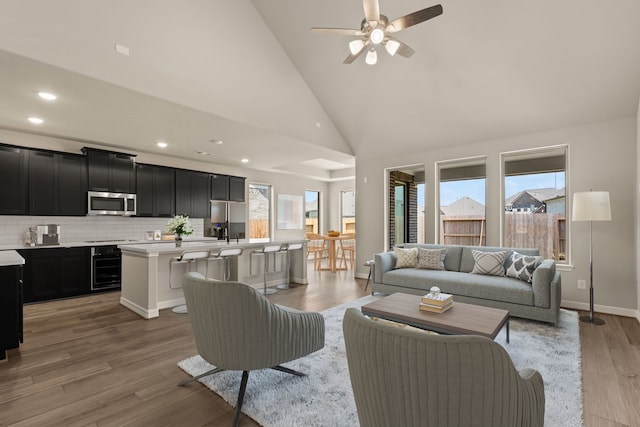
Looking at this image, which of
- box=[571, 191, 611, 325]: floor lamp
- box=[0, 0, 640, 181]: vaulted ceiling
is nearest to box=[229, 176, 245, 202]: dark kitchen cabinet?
box=[0, 0, 640, 181]: vaulted ceiling

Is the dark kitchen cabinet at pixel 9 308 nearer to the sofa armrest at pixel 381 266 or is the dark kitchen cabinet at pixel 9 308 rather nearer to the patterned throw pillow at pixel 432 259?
the sofa armrest at pixel 381 266

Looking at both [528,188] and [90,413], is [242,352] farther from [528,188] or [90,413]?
[528,188]

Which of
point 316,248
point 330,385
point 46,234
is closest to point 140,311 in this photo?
point 46,234

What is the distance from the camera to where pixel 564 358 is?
2.83 metres

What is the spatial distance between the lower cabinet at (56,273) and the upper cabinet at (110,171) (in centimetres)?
114

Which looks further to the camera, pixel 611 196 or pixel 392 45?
pixel 611 196

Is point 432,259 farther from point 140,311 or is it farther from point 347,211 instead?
point 347,211

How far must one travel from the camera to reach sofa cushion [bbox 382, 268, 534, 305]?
3789mm

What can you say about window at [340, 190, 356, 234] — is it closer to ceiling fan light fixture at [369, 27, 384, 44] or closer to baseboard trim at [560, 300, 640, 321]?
baseboard trim at [560, 300, 640, 321]

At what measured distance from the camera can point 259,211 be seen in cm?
867

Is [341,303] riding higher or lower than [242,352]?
lower

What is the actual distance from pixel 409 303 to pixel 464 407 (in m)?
2.21

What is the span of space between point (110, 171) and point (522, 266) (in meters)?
6.58

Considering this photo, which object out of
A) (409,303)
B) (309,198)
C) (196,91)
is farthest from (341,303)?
(309,198)
